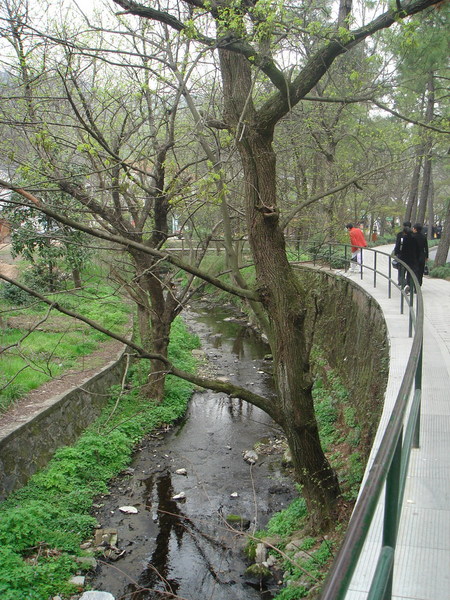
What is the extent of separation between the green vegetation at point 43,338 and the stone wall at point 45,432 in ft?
2.50

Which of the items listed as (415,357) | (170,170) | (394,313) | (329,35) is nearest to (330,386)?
(394,313)

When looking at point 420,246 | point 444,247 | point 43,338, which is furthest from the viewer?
point 444,247

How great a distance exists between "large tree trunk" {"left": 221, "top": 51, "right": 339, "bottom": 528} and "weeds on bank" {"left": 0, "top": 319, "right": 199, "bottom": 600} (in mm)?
2232

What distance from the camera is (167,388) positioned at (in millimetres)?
13656

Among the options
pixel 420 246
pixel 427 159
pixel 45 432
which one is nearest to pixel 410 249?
pixel 420 246

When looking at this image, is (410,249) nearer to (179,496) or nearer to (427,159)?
(179,496)

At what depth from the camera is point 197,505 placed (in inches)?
351

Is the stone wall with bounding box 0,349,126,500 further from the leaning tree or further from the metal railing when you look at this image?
the metal railing

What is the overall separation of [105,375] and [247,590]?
7.17 metres

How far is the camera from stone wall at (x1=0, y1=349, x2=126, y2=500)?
843cm

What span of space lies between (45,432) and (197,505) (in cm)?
323

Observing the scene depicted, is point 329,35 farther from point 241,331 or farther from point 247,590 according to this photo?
point 241,331

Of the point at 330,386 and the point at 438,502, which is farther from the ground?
the point at 438,502

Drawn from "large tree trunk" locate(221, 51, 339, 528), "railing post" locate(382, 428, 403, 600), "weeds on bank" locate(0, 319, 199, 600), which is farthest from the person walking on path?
"railing post" locate(382, 428, 403, 600)
